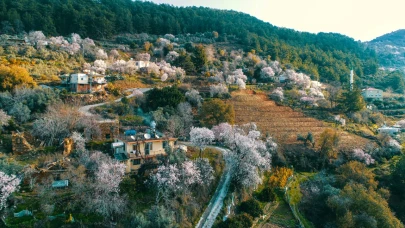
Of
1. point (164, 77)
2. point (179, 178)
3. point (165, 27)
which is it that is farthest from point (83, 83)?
point (165, 27)

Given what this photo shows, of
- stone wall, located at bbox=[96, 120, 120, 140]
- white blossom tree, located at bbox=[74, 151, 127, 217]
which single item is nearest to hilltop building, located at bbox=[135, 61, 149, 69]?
stone wall, located at bbox=[96, 120, 120, 140]

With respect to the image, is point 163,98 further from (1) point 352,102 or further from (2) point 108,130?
(1) point 352,102

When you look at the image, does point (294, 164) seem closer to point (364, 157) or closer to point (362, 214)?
point (364, 157)

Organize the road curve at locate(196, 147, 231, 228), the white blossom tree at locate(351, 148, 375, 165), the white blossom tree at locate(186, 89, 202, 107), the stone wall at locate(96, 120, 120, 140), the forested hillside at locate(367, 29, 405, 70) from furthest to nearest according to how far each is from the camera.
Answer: the forested hillside at locate(367, 29, 405, 70), the white blossom tree at locate(186, 89, 202, 107), the white blossom tree at locate(351, 148, 375, 165), the stone wall at locate(96, 120, 120, 140), the road curve at locate(196, 147, 231, 228)

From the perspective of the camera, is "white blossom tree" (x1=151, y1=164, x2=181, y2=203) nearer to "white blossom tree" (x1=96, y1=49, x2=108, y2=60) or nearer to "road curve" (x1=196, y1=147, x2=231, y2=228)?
"road curve" (x1=196, y1=147, x2=231, y2=228)

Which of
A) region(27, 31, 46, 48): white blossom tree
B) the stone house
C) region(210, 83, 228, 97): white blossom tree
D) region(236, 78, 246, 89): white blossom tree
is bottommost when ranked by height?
the stone house

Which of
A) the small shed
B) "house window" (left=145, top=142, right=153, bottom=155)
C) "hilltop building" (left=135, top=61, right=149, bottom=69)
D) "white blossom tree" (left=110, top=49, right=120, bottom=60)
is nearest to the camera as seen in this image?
the small shed
